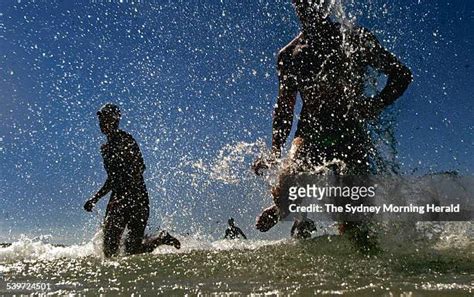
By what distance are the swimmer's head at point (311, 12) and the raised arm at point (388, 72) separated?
61 centimetres

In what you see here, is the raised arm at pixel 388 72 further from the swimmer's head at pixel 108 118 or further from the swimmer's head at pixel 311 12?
the swimmer's head at pixel 108 118

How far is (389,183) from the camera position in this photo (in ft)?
18.0

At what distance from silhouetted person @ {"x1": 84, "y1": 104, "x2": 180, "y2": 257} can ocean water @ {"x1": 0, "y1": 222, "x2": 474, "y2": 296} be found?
2.78 m

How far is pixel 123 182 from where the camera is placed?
318 inches

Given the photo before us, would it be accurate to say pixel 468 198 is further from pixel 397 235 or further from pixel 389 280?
pixel 389 280

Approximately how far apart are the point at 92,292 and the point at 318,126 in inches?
122

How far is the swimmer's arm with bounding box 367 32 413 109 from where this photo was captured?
537 centimetres

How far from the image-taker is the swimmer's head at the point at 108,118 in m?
8.09

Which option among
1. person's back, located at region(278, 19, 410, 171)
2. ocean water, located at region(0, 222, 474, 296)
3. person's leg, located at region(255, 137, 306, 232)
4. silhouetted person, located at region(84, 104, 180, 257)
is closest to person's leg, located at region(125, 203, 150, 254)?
silhouetted person, located at region(84, 104, 180, 257)

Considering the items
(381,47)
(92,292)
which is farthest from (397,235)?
(92,292)

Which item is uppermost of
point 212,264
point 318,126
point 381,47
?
point 381,47
